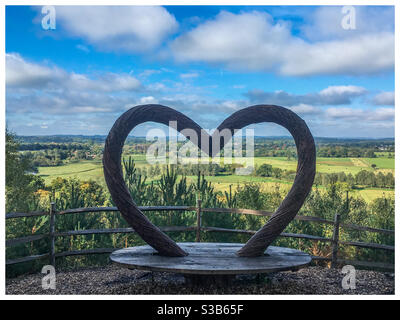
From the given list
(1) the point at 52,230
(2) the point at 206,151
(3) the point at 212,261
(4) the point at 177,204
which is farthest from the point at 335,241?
(1) the point at 52,230

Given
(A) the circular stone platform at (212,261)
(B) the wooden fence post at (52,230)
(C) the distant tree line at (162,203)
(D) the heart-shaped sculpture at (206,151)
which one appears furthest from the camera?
(C) the distant tree line at (162,203)

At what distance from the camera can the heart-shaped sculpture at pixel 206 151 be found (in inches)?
169

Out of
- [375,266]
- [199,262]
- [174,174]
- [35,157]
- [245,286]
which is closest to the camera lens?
[199,262]

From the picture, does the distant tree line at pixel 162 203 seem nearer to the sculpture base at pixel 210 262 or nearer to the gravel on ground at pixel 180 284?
the gravel on ground at pixel 180 284

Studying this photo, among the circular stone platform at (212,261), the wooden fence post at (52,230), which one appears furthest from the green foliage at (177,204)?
the circular stone platform at (212,261)

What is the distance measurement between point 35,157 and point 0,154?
362 centimetres

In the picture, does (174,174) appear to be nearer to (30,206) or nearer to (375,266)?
(30,206)

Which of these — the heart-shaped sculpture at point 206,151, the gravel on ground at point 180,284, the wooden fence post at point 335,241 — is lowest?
the gravel on ground at point 180,284

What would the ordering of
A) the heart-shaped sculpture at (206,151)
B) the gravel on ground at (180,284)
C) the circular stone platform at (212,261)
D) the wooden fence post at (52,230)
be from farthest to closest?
1. the wooden fence post at (52,230)
2. the gravel on ground at (180,284)
3. the heart-shaped sculpture at (206,151)
4. the circular stone platform at (212,261)

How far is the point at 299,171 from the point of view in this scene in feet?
14.4

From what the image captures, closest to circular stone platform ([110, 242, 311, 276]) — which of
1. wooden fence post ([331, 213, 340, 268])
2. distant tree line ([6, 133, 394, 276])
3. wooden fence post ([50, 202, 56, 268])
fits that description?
wooden fence post ([331, 213, 340, 268])

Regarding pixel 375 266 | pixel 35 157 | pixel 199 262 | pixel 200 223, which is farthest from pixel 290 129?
pixel 35 157

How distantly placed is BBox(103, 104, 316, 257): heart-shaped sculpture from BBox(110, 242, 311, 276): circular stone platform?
0.20 metres

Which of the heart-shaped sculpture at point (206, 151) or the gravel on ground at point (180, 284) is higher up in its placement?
the heart-shaped sculpture at point (206, 151)
